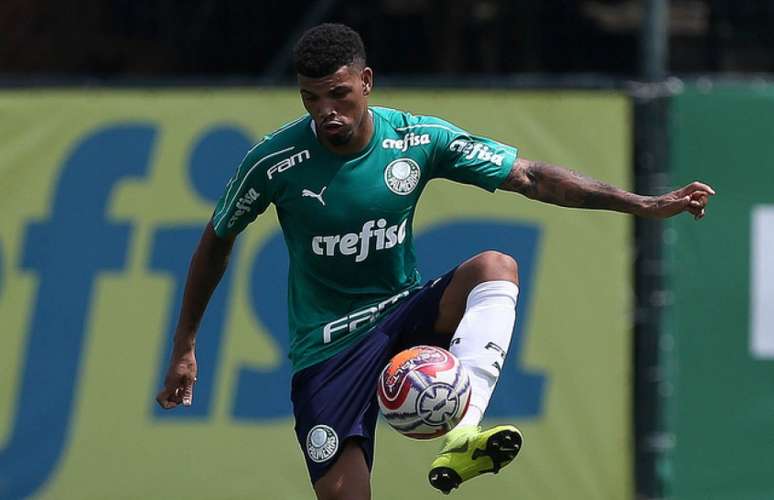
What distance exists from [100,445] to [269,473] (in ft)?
3.30

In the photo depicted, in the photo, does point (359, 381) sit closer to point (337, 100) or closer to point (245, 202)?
point (245, 202)

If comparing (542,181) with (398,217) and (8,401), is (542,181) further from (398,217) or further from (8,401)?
(8,401)

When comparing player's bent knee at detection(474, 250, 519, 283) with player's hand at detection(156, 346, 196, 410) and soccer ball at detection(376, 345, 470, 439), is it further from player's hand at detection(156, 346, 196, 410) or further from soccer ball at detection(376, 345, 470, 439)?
player's hand at detection(156, 346, 196, 410)

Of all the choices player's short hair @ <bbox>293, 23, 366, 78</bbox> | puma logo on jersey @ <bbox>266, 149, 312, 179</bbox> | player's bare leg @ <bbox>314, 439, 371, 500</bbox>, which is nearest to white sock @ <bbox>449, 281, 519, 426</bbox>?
player's bare leg @ <bbox>314, 439, 371, 500</bbox>

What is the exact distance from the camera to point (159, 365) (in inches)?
388

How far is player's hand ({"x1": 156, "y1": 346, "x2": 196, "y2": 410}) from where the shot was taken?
6758 mm

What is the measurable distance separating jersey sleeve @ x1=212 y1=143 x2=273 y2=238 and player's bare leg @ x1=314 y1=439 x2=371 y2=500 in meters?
0.99

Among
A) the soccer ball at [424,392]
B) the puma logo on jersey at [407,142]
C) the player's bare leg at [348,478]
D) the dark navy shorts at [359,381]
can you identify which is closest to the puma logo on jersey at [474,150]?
the puma logo on jersey at [407,142]

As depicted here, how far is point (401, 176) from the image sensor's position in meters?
6.58

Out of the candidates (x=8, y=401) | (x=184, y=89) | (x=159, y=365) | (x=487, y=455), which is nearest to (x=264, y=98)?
(x=184, y=89)

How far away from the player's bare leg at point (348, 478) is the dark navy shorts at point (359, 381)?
25 mm

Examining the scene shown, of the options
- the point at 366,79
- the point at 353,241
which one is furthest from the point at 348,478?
the point at 366,79

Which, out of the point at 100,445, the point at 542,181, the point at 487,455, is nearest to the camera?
the point at 487,455

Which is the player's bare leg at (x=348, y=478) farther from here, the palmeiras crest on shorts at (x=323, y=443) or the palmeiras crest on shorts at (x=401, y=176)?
the palmeiras crest on shorts at (x=401, y=176)
